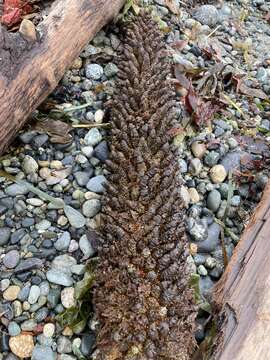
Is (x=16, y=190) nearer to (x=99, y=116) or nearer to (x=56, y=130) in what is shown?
(x=56, y=130)

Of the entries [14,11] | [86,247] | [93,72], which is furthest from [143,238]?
[14,11]

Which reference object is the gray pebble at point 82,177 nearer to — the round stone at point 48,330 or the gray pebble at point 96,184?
the gray pebble at point 96,184

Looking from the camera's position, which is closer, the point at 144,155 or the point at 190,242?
the point at 144,155

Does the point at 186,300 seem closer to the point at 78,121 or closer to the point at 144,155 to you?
the point at 144,155

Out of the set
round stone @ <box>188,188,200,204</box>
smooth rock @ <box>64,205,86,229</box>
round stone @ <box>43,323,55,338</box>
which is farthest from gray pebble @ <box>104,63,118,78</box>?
round stone @ <box>43,323,55,338</box>

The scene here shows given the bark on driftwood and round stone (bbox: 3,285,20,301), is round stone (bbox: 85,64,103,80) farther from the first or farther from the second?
round stone (bbox: 3,285,20,301)

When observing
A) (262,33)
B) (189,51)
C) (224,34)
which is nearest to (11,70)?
(189,51)

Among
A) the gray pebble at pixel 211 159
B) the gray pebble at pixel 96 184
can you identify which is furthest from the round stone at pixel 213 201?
the gray pebble at pixel 96 184
